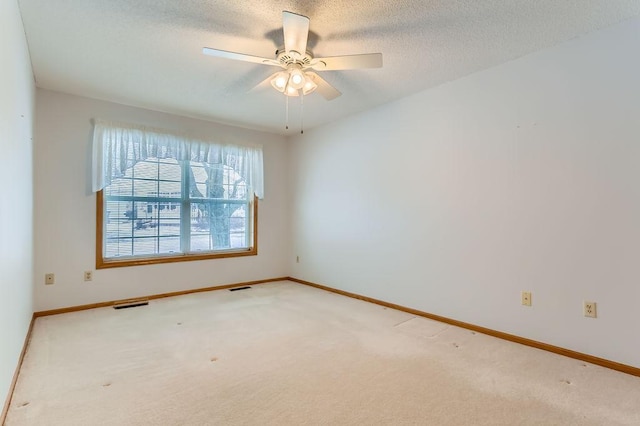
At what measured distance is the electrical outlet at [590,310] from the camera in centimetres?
235

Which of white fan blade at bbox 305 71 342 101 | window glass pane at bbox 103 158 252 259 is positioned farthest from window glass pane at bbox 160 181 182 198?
white fan blade at bbox 305 71 342 101

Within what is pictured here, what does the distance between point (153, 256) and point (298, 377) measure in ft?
9.26

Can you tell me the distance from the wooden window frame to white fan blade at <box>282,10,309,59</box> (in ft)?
9.49

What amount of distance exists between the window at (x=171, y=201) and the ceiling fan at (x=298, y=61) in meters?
2.20

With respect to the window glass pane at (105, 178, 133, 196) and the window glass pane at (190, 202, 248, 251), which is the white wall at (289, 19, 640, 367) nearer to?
the window glass pane at (190, 202, 248, 251)

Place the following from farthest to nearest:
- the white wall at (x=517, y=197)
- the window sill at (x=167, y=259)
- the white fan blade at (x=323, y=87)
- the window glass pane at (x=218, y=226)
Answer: the window glass pane at (x=218, y=226), the window sill at (x=167, y=259), the white fan blade at (x=323, y=87), the white wall at (x=517, y=197)

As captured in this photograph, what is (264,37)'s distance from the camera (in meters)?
2.42

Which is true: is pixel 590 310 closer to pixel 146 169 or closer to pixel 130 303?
pixel 130 303

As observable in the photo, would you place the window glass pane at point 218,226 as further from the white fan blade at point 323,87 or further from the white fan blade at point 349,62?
the white fan blade at point 349,62

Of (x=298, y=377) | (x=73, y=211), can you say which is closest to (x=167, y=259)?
(x=73, y=211)

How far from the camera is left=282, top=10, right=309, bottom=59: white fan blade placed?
6.16 ft

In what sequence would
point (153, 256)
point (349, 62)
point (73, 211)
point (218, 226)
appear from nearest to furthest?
point (349, 62)
point (73, 211)
point (153, 256)
point (218, 226)

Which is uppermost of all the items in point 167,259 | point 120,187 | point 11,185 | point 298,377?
point 120,187

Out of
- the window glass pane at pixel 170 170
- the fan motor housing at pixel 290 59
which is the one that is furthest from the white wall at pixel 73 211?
the fan motor housing at pixel 290 59
